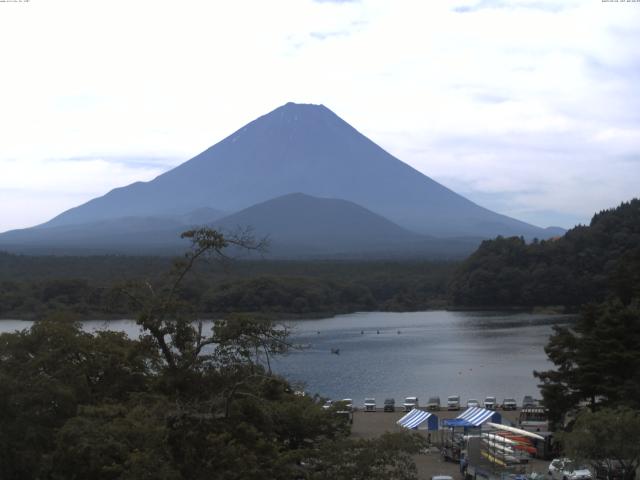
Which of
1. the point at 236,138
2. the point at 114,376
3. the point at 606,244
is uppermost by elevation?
the point at 236,138

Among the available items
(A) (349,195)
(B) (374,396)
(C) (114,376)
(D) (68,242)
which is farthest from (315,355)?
(A) (349,195)

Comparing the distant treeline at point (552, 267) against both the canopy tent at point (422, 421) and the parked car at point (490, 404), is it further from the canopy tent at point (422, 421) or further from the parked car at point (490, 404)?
the canopy tent at point (422, 421)

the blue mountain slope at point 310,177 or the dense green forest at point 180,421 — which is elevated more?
the blue mountain slope at point 310,177

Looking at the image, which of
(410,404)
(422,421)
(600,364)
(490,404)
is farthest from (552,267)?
(600,364)

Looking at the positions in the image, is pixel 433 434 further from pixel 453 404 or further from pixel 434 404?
pixel 434 404

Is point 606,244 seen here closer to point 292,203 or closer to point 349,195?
point 292,203

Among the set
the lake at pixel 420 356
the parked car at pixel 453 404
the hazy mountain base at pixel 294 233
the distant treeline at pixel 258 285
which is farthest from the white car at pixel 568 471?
the hazy mountain base at pixel 294 233
